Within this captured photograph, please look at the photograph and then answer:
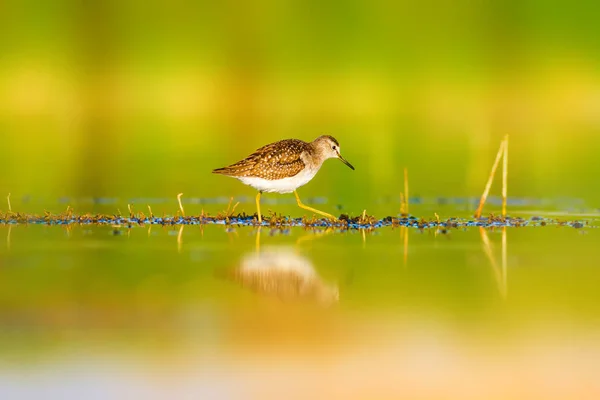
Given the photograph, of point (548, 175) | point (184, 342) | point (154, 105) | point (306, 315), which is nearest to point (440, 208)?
point (548, 175)

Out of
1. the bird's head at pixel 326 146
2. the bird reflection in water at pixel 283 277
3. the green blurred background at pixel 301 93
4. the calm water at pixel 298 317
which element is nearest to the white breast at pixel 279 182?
the bird's head at pixel 326 146

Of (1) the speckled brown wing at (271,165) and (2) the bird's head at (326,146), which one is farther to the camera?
(2) the bird's head at (326,146)

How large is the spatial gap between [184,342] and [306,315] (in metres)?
1.59

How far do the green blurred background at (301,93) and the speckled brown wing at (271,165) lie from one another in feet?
12.1

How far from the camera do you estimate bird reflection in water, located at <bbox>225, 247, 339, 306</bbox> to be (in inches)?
524

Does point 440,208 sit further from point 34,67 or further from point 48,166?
point 34,67

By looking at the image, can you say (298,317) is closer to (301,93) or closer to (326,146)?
(326,146)

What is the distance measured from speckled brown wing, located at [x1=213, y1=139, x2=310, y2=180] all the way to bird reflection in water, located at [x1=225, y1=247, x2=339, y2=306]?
3.21 m

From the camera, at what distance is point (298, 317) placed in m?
12.1

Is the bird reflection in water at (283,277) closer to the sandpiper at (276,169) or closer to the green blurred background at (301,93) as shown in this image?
the sandpiper at (276,169)

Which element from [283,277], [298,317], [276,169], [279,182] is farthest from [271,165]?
[298,317]

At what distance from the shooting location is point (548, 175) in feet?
93.1

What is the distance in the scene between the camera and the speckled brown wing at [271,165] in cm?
1953

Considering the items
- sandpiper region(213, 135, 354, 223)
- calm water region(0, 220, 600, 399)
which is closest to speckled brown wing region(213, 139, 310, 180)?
sandpiper region(213, 135, 354, 223)
